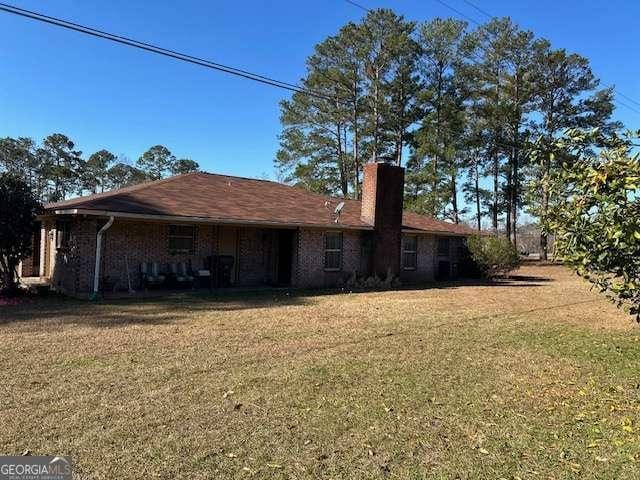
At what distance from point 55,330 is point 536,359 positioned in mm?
7760

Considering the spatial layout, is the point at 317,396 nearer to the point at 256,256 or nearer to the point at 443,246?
the point at 256,256

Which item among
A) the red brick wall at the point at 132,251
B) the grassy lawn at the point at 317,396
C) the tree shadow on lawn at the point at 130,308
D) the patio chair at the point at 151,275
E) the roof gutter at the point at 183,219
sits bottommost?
the grassy lawn at the point at 317,396

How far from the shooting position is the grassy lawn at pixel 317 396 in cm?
404

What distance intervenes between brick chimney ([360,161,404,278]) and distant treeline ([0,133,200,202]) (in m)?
53.4

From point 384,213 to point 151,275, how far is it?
29.9 feet

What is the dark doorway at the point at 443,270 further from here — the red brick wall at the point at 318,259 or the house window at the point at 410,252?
the red brick wall at the point at 318,259

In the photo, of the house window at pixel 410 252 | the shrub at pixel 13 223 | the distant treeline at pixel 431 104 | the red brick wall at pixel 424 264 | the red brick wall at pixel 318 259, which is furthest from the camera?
the distant treeline at pixel 431 104

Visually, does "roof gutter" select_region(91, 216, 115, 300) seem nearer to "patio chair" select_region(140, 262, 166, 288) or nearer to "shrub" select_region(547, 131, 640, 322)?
"patio chair" select_region(140, 262, 166, 288)

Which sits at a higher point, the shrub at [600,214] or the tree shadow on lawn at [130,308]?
the shrub at [600,214]

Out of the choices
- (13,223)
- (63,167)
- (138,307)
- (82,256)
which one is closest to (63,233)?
(13,223)

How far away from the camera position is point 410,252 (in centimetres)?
2200

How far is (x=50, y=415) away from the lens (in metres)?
4.74

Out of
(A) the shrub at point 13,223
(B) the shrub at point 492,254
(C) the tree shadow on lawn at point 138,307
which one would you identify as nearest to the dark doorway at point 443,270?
(B) the shrub at point 492,254

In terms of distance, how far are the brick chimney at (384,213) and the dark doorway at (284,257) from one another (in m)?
3.25
